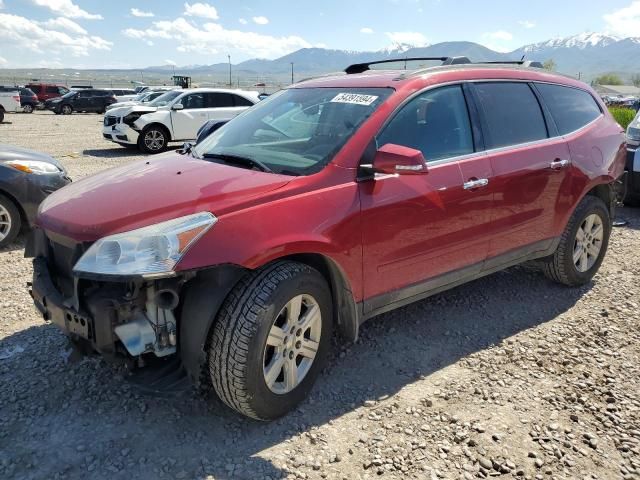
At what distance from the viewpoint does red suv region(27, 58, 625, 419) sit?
250 centimetres

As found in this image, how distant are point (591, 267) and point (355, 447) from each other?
3.15 m

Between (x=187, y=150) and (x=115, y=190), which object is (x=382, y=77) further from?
(x=115, y=190)

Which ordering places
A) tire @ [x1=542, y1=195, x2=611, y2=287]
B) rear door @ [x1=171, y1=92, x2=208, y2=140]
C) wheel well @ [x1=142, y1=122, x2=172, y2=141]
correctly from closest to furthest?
tire @ [x1=542, y1=195, x2=611, y2=287]
wheel well @ [x1=142, y1=122, x2=172, y2=141]
rear door @ [x1=171, y1=92, x2=208, y2=140]

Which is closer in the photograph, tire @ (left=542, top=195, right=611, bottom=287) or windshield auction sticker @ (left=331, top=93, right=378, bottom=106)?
windshield auction sticker @ (left=331, top=93, right=378, bottom=106)

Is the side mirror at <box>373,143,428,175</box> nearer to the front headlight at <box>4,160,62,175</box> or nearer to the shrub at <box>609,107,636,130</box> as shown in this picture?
the front headlight at <box>4,160,62,175</box>

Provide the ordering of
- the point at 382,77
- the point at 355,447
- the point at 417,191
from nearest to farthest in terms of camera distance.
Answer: the point at 355,447
the point at 417,191
the point at 382,77

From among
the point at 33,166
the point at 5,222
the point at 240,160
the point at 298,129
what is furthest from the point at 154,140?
the point at 240,160

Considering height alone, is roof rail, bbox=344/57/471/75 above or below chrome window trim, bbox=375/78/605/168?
above

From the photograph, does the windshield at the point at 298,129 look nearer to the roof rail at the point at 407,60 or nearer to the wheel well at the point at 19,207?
the roof rail at the point at 407,60

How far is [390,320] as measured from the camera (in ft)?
13.3

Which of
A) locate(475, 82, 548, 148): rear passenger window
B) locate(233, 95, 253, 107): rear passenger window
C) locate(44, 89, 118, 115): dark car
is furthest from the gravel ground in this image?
locate(44, 89, 118, 115): dark car

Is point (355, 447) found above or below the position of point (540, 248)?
below

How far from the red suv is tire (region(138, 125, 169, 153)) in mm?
10180

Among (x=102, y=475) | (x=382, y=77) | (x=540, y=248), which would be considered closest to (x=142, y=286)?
(x=102, y=475)
